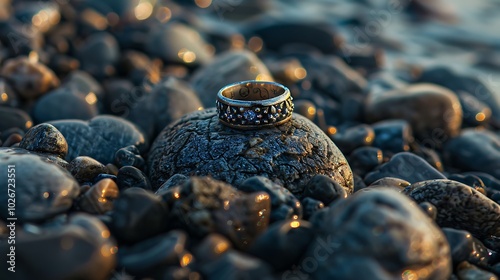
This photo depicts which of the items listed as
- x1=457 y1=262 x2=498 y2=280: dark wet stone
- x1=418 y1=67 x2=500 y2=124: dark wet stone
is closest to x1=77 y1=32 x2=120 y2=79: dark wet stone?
x1=418 y1=67 x2=500 y2=124: dark wet stone

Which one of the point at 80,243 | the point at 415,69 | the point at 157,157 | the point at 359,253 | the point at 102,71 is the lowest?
the point at 415,69

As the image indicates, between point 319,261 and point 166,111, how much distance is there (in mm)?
2925

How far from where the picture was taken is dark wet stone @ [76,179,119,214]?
11.1ft

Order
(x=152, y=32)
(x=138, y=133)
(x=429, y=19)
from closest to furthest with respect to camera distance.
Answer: (x=138, y=133) < (x=152, y=32) < (x=429, y=19)

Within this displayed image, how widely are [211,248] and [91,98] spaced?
12.6 ft

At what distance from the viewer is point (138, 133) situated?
488 cm

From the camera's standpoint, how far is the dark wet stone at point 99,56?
7.35 meters

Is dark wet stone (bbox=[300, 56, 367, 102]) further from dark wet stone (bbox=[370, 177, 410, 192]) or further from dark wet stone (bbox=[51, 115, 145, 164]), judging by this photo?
Result: dark wet stone (bbox=[51, 115, 145, 164])

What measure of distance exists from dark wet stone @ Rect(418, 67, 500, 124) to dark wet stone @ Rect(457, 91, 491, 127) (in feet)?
1.01

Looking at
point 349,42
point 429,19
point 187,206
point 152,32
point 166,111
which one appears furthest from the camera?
point 429,19

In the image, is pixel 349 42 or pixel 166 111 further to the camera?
pixel 349 42

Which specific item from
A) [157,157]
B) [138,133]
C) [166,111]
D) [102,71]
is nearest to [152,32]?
[102,71]

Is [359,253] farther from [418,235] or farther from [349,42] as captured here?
[349,42]

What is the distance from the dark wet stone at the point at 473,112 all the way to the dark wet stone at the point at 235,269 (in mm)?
5097
